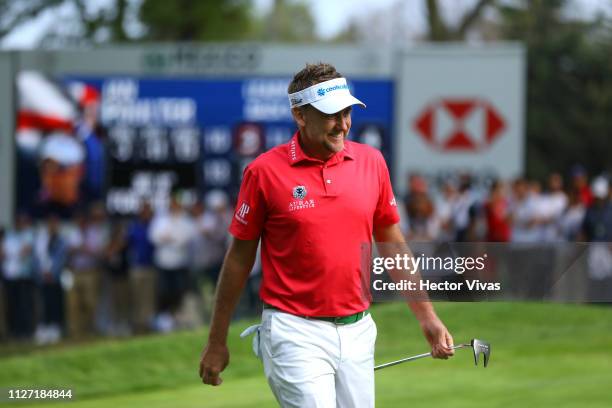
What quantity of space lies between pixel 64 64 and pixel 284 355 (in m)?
15.4

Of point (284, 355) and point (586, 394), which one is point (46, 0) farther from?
point (284, 355)

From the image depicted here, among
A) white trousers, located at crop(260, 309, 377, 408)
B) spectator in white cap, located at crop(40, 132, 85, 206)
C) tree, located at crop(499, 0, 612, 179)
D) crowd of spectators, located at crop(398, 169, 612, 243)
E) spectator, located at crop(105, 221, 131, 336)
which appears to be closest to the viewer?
white trousers, located at crop(260, 309, 377, 408)

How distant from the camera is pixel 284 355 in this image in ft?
17.9

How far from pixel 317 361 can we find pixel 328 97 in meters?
1.11

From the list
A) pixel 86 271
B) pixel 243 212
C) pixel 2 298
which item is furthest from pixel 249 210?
pixel 2 298

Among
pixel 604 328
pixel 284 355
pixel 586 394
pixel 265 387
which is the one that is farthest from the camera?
pixel 604 328

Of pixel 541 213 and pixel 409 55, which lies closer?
pixel 541 213

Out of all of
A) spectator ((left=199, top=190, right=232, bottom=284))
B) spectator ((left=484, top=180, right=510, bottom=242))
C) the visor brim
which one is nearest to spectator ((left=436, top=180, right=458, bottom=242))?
spectator ((left=484, top=180, right=510, bottom=242))

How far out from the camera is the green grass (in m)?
10.7

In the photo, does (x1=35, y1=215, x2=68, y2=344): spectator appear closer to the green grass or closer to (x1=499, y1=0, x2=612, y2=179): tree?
the green grass

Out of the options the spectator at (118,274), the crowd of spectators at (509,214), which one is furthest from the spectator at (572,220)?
the spectator at (118,274)

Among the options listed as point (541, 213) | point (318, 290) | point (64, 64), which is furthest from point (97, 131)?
point (318, 290)

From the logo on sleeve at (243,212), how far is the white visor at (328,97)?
507mm

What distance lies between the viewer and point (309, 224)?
17.9 feet
